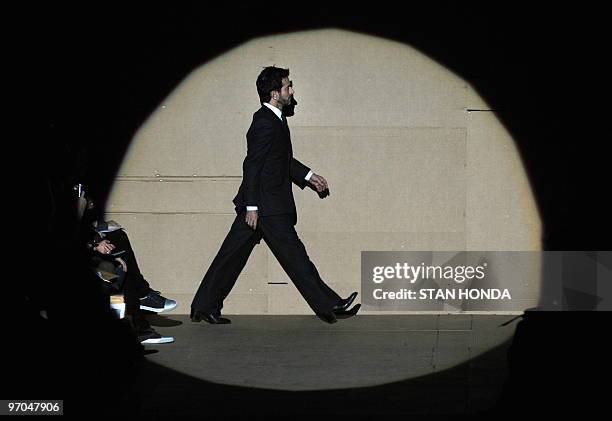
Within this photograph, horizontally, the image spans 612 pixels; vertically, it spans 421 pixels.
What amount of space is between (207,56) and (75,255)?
2.91 m

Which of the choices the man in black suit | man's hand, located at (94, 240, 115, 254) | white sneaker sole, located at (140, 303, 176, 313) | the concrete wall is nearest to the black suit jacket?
the man in black suit

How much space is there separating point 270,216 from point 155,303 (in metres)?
1.17

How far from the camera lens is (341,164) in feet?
35.2

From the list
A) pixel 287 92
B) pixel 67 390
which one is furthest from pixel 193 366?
pixel 287 92

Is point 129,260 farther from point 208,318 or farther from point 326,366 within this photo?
point 326,366

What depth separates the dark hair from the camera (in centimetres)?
1038

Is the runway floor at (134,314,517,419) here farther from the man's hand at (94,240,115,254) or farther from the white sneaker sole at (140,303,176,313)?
the man's hand at (94,240,115,254)

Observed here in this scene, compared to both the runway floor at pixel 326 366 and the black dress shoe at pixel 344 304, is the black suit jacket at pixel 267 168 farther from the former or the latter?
the runway floor at pixel 326 366

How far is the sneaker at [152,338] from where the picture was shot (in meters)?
9.30

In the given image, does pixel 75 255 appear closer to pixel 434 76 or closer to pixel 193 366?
pixel 193 366

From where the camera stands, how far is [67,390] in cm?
760

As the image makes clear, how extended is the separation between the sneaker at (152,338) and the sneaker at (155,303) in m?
0.45

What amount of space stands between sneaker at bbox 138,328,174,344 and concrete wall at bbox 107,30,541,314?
4.72ft

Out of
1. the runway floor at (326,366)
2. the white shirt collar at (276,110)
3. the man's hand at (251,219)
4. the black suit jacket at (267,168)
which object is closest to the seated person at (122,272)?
the runway floor at (326,366)
